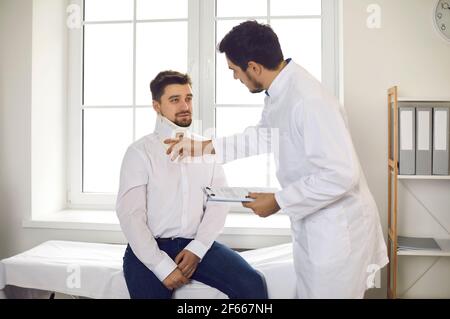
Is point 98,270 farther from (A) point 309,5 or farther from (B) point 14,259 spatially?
(A) point 309,5

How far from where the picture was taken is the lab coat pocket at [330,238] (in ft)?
4.01

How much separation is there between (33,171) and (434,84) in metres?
1.82

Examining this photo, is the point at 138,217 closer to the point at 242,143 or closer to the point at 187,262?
the point at 187,262

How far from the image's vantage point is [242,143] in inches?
58.1

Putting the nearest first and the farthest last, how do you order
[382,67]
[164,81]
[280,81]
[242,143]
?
[280,81] < [242,143] < [164,81] < [382,67]

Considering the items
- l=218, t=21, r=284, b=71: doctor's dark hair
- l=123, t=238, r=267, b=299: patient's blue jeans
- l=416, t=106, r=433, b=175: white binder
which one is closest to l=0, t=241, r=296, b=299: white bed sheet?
l=123, t=238, r=267, b=299: patient's blue jeans

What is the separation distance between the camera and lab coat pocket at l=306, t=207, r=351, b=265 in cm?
122

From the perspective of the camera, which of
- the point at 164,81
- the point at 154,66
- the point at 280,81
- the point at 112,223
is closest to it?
the point at 280,81

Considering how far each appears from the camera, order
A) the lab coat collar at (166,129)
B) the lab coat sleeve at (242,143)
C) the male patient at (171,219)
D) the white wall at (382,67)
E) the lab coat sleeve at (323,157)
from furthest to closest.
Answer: the white wall at (382,67)
the lab coat collar at (166,129)
the male patient at (171,219)
the lab coat sleeve at (242,143)
the lab coat sleeve at (323,157)

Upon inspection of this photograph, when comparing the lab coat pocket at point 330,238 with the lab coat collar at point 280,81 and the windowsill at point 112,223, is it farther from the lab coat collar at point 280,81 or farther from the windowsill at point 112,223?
the windowsill at point 112,223

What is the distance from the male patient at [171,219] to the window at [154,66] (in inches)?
22.9

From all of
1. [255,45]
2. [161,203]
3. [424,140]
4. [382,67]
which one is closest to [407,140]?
[424,140]

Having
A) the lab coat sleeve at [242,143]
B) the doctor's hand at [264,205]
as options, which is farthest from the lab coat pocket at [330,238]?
the lab coat sleeve at [242,143]

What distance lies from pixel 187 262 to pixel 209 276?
0.29 feet
